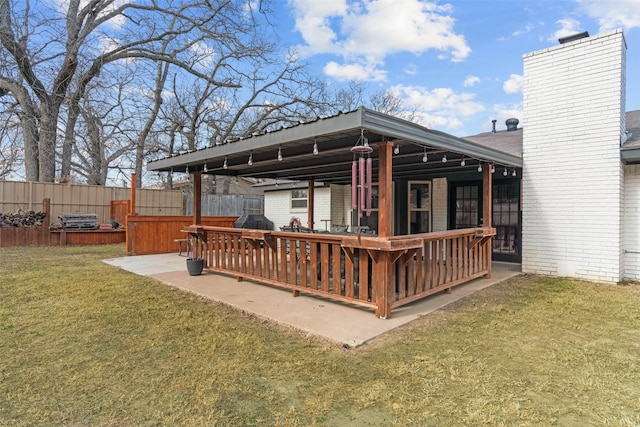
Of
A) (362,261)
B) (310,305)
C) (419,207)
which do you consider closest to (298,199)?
(419,207)

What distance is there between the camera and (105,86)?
13258 millimetres

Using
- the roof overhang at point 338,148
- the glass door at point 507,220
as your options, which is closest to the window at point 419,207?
the roof overhang at point 338,148

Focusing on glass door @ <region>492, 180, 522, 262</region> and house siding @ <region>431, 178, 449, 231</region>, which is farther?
house siding @ <region>431, 178, 449, 231</region>

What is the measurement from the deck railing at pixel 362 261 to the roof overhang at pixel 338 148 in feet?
3.70

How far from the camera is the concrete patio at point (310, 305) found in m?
3.54

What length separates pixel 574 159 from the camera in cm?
605

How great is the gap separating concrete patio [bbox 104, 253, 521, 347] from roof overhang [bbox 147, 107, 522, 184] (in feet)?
6.33

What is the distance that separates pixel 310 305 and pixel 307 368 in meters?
1.70

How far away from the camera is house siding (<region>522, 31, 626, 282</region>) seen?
18.7 ft

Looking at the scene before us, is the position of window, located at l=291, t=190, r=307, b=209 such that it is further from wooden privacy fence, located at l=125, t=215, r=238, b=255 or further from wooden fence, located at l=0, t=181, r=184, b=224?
wooden fence, located at l=0, t=181, r=184, b=224

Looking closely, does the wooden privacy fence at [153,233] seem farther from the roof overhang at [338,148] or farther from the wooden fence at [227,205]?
the wooden fence at [227,205]

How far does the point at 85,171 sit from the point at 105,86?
663cm

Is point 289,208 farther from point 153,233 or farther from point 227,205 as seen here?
point 227,205

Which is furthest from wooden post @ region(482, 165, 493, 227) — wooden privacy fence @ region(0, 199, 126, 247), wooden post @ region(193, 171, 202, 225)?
wooden privacy fence @ region(0, 199, 126, 247)
